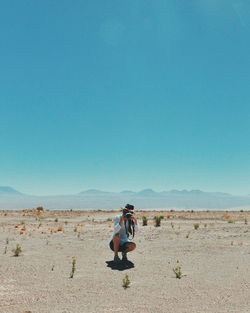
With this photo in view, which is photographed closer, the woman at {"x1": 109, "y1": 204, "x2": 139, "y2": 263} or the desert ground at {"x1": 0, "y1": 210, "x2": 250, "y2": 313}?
the desert ground at {"x1": 0, "y1": 210, "x2": 250, "y2": 313}

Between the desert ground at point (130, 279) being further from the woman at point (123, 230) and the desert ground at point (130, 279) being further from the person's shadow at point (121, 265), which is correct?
the woman at point (123, 230)

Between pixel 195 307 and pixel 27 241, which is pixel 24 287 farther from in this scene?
pixel 27 241

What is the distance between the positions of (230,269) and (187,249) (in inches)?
137

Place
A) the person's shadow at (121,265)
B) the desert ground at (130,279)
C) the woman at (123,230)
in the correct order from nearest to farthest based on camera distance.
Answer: the desert ground at (130,279)
the person's shadow at (121,265)
the woman at (123,230)

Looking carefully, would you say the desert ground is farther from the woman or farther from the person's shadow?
the woman

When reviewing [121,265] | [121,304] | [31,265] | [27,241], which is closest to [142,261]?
[121,265]

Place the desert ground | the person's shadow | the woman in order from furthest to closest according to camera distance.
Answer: the woman
the person's shadow
the desert ground

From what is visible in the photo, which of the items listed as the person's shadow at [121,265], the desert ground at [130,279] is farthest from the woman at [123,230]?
the desert ground at [130,279]

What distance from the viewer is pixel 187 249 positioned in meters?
12.8

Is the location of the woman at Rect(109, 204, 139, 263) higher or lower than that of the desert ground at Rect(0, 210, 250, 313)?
higher

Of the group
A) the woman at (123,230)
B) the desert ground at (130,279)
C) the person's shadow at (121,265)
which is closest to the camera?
the desert ground at (130,279)

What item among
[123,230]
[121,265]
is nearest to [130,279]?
[121,265]

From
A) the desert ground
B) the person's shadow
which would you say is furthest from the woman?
the desert ground

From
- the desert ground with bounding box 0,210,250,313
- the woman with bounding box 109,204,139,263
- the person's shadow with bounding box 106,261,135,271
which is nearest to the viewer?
the desert ground with bounding box 0,210,250,313
